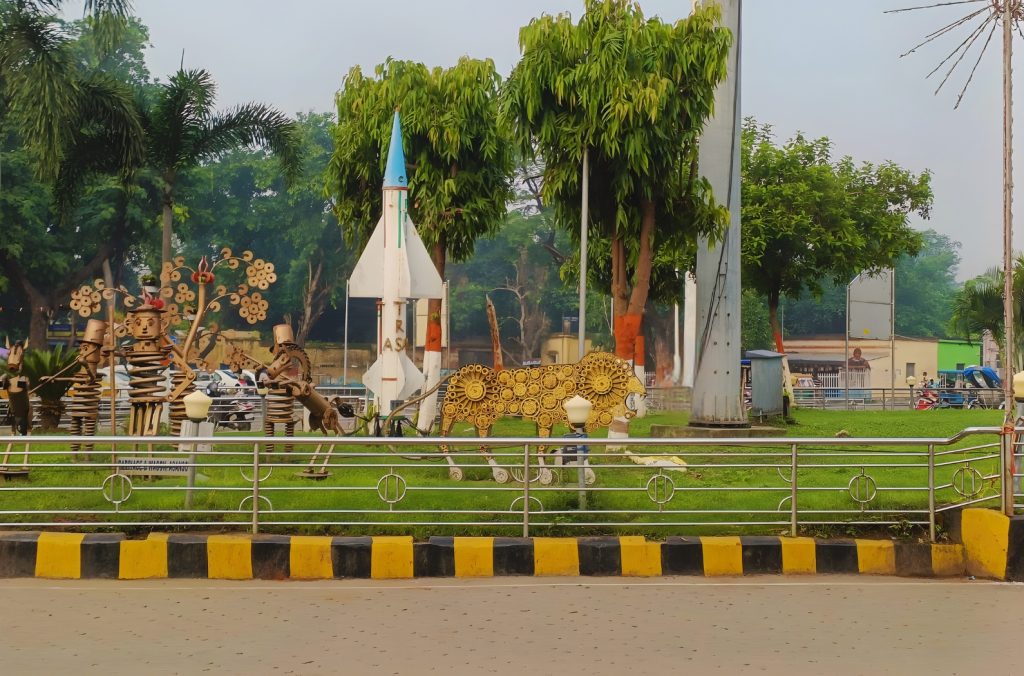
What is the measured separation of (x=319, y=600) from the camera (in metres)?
7.97

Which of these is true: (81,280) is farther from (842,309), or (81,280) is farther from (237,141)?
(842,309)

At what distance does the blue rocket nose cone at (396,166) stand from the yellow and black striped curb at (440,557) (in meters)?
9.00

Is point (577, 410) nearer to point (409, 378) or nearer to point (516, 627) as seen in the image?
point (516, 627)

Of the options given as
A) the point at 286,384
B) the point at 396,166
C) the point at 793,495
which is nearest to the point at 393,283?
the point at 396,166

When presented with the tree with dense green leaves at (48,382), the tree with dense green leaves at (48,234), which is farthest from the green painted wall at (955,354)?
the tree with dense green leaves at (48,382)

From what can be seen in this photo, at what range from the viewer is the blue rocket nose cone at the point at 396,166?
1723cm

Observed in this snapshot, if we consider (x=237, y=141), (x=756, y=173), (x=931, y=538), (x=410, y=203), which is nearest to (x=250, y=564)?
(x=931, y=538)

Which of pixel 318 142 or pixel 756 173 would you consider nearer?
pixel 756 173

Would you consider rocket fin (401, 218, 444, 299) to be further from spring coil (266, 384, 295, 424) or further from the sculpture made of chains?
spring coil (266, 384, 295, 424)

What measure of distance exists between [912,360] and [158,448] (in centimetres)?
5227

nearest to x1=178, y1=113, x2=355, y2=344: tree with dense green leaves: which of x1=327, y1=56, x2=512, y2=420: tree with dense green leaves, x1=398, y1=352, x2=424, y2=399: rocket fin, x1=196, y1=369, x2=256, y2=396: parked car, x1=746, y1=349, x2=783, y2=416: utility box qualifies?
x1=196, y1=369, x2=256, y2=396: parked car

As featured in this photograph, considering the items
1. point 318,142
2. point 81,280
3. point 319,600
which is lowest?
point 319,600

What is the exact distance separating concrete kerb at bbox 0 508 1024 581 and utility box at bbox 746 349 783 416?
13011 mm

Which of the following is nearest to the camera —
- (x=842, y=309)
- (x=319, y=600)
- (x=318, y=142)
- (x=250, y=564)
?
(x=319, y=600)
